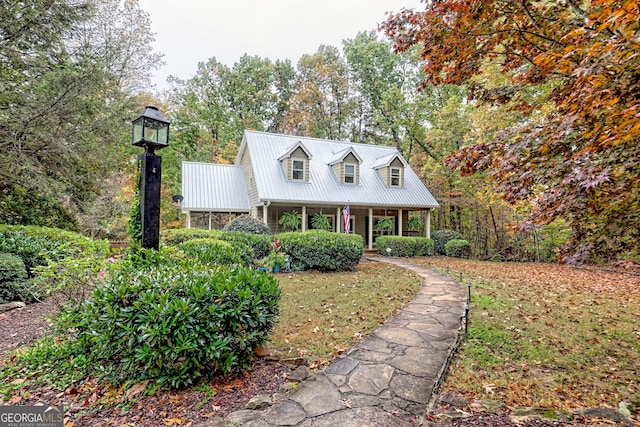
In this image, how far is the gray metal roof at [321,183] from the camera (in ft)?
50.1

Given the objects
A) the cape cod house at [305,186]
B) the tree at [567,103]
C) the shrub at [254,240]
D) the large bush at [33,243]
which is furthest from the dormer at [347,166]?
the tree at [567,103]

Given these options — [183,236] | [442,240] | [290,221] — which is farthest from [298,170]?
[442,240]

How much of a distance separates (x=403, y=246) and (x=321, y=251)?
272 inches

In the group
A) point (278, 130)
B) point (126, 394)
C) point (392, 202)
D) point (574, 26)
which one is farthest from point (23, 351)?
point (278, 130)

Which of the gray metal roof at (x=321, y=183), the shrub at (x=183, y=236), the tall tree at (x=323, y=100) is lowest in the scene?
the shrub at (x=183, y=236)

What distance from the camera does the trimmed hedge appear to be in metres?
15.6

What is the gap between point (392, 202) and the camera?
55.7 feet

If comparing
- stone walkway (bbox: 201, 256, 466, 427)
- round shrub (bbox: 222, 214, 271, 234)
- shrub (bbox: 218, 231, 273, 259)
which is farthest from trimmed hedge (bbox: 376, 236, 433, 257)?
stone walkway (bbox: 201, 256, 466, 427)

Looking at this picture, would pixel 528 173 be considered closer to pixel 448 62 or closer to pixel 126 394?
pixel 448 62

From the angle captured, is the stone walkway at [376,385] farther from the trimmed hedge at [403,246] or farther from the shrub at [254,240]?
the trimmed hedge at [403,246]

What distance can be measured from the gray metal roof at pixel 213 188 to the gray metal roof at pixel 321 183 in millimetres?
1831

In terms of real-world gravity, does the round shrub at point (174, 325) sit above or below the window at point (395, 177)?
below

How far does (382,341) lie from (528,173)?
260 cm

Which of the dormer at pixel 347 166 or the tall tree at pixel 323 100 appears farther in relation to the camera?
the tall tree at pixel 323 100
